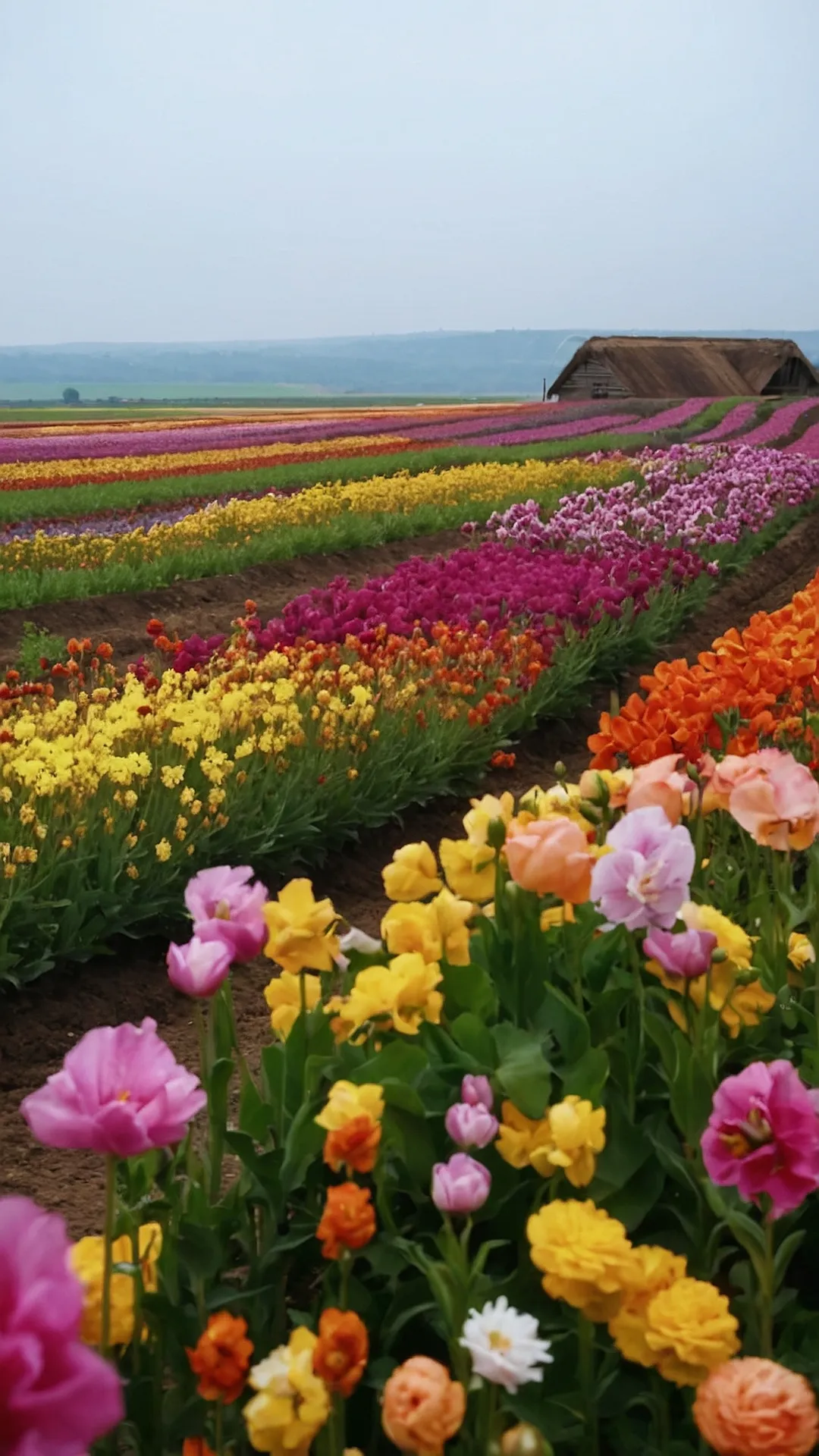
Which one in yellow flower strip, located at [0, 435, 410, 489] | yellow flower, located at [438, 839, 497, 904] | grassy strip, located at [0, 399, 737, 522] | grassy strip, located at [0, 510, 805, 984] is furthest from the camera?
yellow flower strip, located at [0, 435, 410, 489]

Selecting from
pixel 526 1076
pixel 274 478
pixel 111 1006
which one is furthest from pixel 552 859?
pixel 274 478

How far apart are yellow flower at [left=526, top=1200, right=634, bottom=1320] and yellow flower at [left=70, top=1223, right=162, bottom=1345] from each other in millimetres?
566

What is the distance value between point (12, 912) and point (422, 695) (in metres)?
3.26

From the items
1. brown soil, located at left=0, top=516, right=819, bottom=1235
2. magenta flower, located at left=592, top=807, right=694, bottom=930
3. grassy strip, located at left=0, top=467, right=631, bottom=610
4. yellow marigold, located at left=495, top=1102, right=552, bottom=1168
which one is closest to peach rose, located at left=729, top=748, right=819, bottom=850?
magenta flower, located at left=592, top=807, right=694, bottom=930

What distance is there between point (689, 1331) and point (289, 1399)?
0.43 metres

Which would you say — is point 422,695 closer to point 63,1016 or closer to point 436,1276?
point 63,1016

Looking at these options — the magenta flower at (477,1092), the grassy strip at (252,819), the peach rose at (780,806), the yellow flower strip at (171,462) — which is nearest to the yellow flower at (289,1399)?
the magenta flower at (477,1092)

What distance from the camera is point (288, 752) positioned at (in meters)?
6.05

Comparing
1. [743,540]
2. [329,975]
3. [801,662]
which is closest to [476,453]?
[743,540]

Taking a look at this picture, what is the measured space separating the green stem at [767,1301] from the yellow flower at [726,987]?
1.59 feet

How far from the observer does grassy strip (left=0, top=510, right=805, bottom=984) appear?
466 cm

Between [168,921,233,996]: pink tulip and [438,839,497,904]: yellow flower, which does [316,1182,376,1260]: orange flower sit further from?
[438,839,497,904]: yellow flower

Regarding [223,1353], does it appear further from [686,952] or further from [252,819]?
[252,819]

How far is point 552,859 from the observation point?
6.21ft
